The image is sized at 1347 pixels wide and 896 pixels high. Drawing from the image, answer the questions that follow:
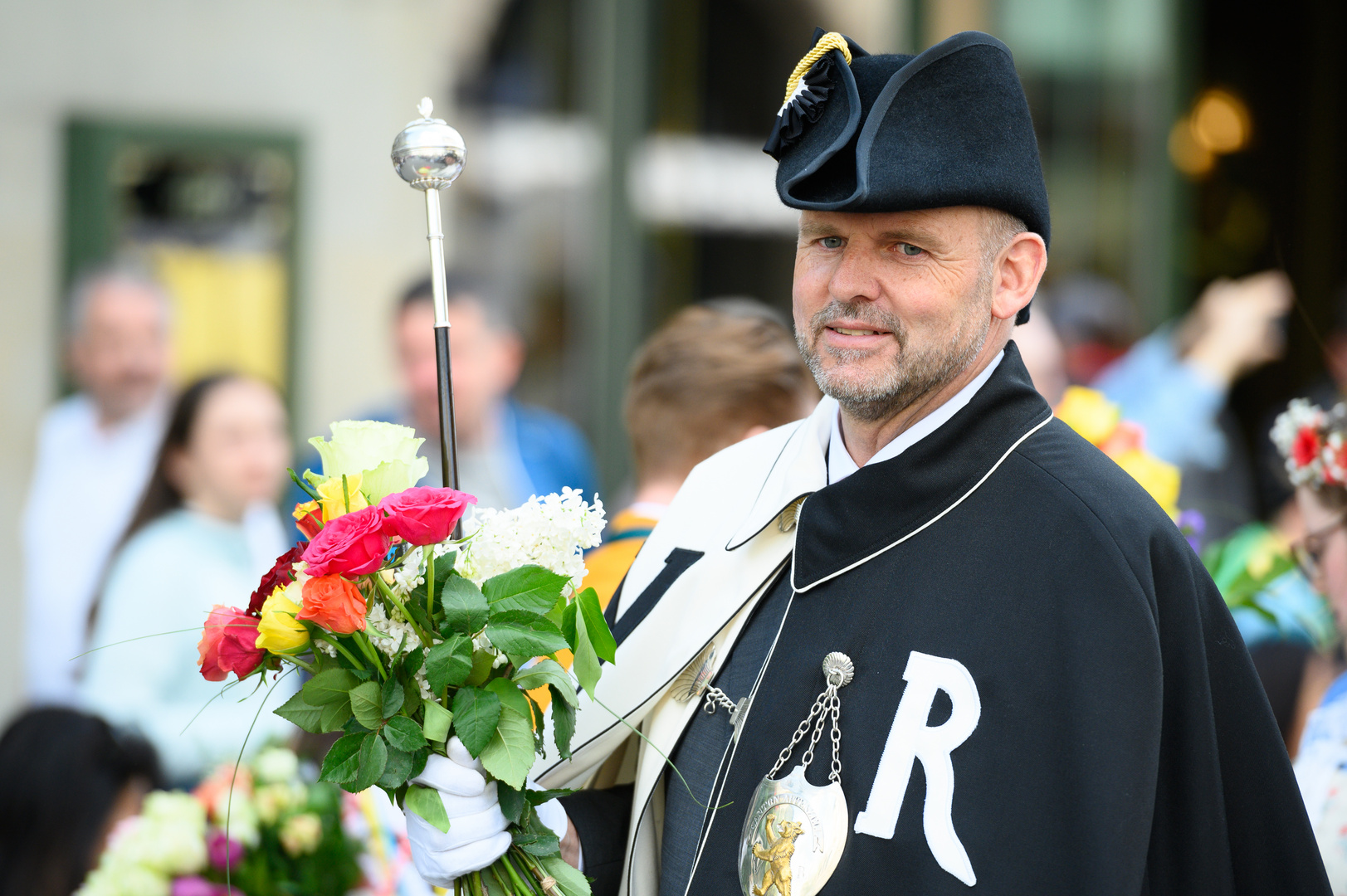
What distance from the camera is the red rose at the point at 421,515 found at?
1.80 m

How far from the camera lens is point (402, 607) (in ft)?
6.18

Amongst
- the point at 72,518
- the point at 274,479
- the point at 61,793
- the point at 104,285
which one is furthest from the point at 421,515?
the point at 104,285

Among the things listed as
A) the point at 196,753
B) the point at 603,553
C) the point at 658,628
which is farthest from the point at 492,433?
the point at 658,628

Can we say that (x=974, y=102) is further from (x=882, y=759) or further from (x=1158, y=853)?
(x=1158, y=853)

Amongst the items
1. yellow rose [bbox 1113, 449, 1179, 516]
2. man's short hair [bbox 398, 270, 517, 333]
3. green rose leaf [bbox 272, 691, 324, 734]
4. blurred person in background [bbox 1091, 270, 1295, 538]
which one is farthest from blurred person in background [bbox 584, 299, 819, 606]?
blurred person in background [bbox 1091, 270, 1295, 538]

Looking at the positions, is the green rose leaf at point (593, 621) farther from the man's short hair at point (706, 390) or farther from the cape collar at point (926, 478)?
the man's short hair at point (706, 390)

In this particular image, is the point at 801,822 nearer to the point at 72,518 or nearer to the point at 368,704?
the point at 368,704

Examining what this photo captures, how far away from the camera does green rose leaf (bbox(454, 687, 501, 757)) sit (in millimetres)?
1875

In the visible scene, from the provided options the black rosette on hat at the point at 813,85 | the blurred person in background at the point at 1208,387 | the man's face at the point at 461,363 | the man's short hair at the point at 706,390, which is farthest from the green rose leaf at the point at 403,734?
the blurred person in background at the point at 1208,387

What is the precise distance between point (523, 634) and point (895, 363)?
25.3 inches

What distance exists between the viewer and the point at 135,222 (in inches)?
237

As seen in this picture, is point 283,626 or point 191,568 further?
point 191,568

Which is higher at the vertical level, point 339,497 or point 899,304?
point 899,304

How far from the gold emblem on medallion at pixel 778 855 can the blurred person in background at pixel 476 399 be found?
2888 mm
